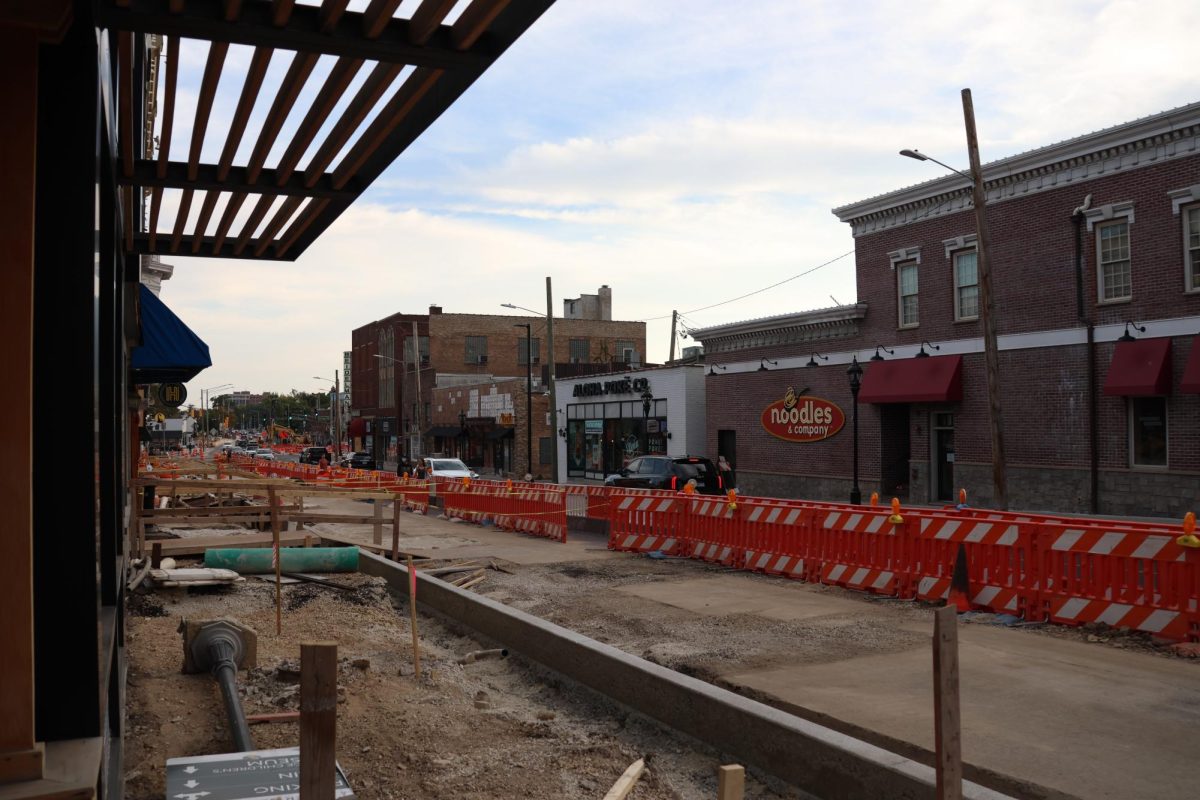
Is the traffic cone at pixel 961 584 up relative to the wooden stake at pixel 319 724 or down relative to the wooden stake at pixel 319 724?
down

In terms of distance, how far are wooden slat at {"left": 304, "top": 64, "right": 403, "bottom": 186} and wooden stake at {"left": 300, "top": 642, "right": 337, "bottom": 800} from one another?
8.10 ft

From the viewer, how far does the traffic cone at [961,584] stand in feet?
37.7

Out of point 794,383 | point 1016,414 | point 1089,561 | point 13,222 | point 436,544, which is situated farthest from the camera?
point 794,383

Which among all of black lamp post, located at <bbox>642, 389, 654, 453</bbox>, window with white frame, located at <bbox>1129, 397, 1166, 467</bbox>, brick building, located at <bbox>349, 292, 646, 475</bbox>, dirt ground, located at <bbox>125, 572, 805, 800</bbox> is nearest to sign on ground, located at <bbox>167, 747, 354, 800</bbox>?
dirt ground, located at <bbox>125, 572, 805, 800</bbox>

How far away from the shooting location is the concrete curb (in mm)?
5516

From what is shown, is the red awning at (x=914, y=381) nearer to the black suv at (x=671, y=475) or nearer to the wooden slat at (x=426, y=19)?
the black suv at (x=671, y=475)

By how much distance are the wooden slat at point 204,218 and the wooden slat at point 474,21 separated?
10.2ft

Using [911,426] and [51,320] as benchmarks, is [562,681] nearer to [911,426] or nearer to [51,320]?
[51,320]

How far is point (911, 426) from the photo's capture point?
3164 centimetres

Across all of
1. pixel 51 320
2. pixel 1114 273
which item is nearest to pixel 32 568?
pixel 51 320

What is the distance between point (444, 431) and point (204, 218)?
62515 millimetres

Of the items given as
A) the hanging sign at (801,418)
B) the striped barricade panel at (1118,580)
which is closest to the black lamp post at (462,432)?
the hanging sign at (801,418)

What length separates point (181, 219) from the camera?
723cm

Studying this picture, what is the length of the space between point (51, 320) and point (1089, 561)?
10.4m
